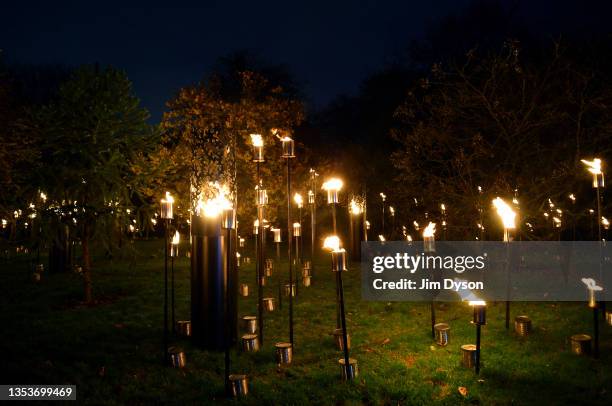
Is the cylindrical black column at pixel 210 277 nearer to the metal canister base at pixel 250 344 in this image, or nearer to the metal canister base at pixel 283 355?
the metal canister base at pixel 250 344

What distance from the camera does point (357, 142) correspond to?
26141 mm

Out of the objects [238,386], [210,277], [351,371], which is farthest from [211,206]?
[351,371]

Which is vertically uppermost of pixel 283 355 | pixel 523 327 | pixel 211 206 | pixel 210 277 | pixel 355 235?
pixel 211 206

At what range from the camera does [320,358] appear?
264 inches

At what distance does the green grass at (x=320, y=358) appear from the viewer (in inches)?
213

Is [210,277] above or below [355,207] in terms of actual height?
below

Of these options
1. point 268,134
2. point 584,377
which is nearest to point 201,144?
point 584,377

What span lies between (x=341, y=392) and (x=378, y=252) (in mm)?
12609

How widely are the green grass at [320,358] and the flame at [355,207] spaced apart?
7276 millimetres

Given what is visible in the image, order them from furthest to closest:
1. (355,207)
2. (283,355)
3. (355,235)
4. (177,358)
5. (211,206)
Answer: (355,235)
(355,207)
(211,206)
(283,355)
(177,358)

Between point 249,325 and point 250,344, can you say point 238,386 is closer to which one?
point 250,344

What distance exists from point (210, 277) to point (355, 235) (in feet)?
38.0

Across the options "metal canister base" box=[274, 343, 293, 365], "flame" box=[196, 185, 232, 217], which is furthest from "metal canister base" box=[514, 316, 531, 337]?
"flame" box=[196, 185, 232, 217]

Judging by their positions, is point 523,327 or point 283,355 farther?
point 523,327
